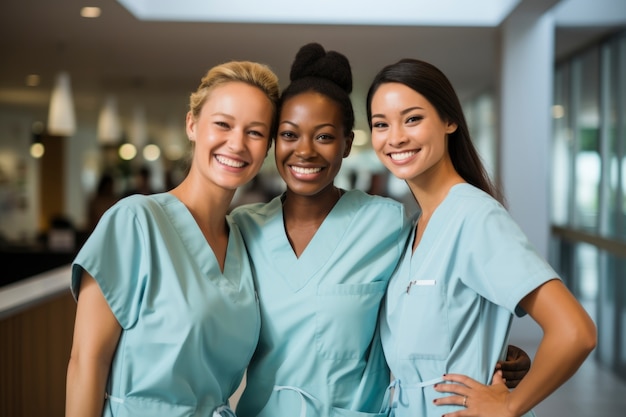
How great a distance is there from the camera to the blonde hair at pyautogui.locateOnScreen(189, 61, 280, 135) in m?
1.57

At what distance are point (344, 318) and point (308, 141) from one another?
0.40 metres

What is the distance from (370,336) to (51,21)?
4485mm

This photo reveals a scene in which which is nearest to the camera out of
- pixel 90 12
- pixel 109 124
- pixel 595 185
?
pixel 90 12

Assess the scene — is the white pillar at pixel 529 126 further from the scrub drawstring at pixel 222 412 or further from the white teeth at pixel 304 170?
the scrub drawstring at pixel 222 412

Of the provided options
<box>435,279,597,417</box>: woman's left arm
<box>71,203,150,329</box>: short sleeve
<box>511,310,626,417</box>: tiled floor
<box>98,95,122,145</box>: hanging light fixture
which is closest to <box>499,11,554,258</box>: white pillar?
<box>511,310,626,417</box>: tiled floor

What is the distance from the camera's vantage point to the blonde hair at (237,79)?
1.57m

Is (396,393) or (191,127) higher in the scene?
(191,127)

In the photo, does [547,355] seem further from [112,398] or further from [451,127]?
[112,398]

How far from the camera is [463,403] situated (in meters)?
1.39

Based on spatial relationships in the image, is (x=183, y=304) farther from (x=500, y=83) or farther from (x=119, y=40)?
(x=119, y=40)

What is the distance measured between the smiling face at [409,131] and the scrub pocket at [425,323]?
0.83 ft

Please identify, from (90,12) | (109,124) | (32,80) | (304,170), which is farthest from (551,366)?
(32,80)

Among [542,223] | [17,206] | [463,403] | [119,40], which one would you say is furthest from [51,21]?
[17,206]

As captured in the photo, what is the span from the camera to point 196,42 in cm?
609
